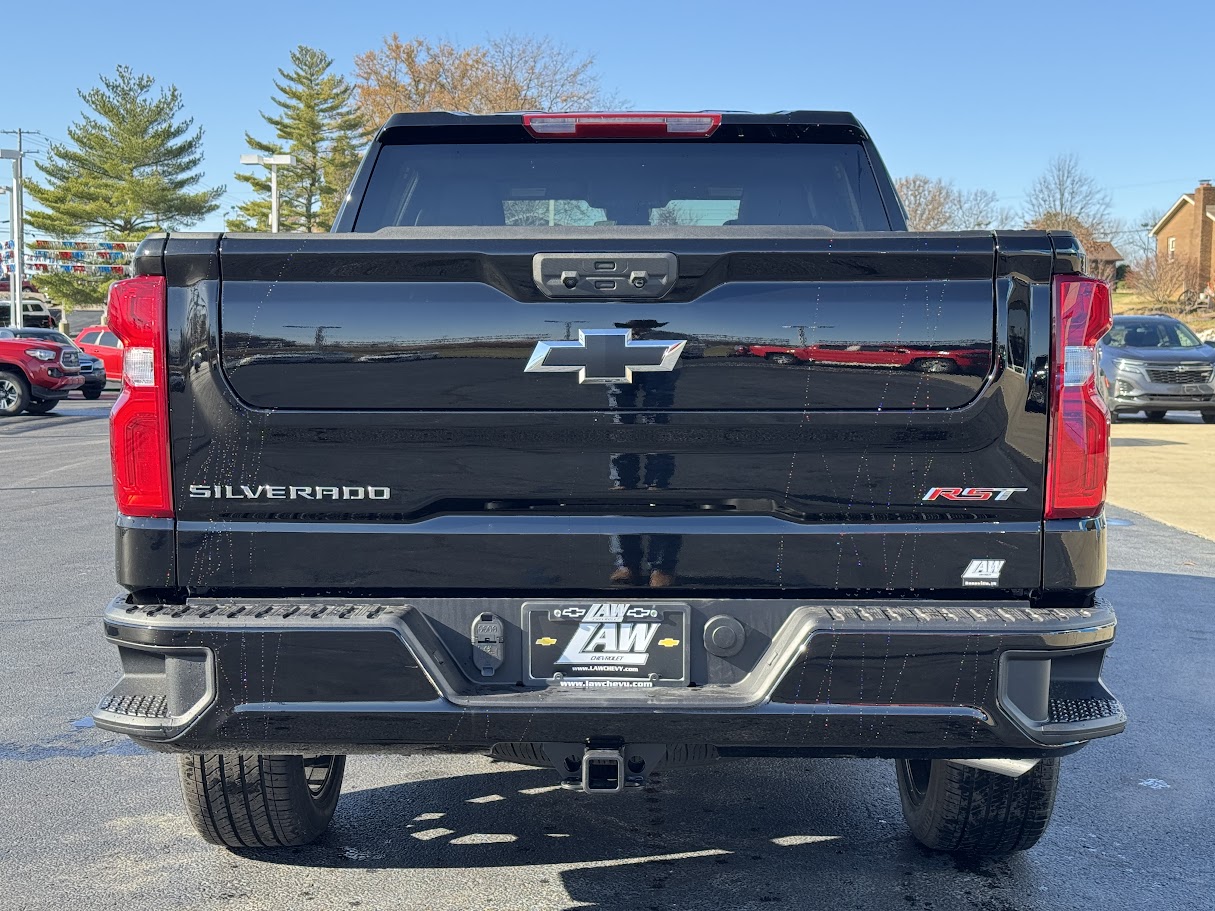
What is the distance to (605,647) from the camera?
287cm

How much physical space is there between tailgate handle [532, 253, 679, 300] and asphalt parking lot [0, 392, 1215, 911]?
1716 mm

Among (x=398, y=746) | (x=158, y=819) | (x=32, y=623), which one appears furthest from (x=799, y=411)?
(x=32, y=623)

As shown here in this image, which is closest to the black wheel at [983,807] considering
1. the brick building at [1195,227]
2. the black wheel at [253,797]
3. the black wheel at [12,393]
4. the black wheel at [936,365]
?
the black wheel at [936,365]

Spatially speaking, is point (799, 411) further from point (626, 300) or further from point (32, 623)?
point (32, 623)

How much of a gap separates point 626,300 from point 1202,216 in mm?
89712

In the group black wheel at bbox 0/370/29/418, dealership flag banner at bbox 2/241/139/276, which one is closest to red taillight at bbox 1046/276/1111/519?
black wheel at bbox 0/370/29/418

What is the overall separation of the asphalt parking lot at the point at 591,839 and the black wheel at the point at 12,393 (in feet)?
65.3

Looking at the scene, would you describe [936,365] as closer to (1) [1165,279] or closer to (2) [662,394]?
(2) [662,394]

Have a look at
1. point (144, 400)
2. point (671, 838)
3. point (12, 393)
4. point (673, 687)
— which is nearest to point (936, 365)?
point (673, 687)

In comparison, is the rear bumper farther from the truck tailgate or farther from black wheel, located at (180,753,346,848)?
black wheel, located at (180,753,346,848)

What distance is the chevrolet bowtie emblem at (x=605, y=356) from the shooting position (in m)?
2.79

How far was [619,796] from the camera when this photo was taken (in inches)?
175

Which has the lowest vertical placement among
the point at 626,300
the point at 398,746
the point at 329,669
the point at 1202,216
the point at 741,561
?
the point at 398,746

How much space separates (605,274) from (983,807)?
1922 mm
